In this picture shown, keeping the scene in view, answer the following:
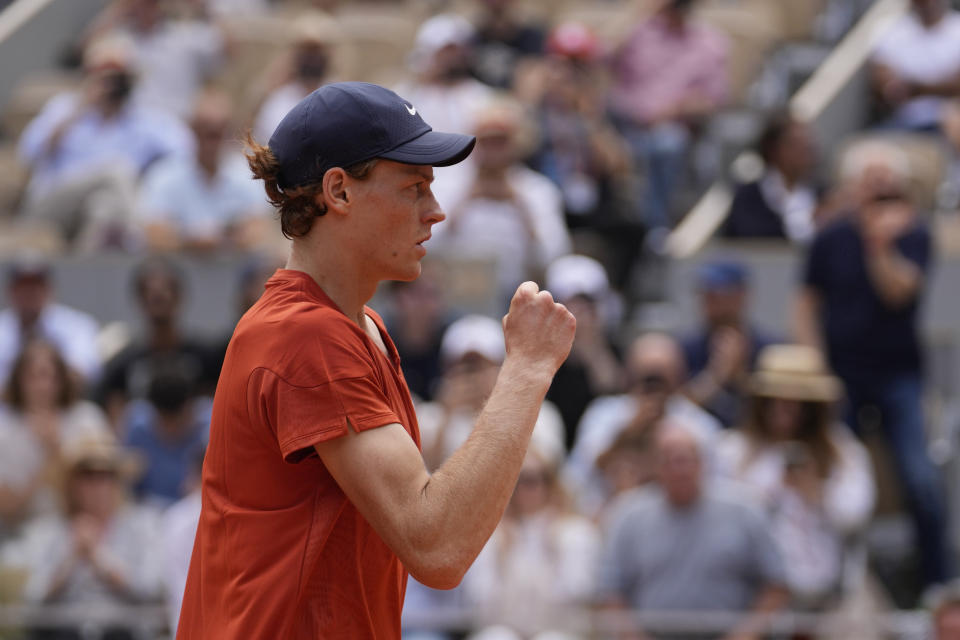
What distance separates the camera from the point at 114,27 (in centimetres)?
1152

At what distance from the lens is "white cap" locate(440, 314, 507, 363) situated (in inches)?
279

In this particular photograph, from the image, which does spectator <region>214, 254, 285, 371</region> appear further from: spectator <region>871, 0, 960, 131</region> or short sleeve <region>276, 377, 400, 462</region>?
short sleeve <region>276, 377, 400, 462</region>

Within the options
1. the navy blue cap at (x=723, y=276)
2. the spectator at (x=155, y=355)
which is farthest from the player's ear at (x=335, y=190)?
the navy blue cap at (x=723, y=276)

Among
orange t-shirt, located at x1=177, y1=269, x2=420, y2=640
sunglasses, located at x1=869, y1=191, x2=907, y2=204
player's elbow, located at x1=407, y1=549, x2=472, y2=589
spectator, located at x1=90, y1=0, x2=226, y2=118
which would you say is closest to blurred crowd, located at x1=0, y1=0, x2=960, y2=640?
sunglasses, located at x1=869, y1=191, x2=907, y2=204

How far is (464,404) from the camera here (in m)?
6.93

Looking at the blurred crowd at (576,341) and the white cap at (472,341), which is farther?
the white cap at (472,341)

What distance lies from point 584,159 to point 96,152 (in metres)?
2.97

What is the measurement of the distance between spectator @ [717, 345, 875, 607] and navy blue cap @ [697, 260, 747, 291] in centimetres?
60

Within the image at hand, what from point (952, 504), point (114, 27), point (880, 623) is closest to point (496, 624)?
point (880, 623)

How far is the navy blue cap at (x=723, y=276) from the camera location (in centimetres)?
772

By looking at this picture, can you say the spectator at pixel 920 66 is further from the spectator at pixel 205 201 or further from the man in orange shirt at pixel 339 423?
the man in orange shirt at pixel 339 423

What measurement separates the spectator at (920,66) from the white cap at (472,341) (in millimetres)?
3654

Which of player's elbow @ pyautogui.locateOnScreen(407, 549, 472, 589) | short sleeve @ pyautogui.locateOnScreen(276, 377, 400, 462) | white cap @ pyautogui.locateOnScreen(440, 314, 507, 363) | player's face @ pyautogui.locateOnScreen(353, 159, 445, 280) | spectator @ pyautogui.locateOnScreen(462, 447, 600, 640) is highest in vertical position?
player's face @ pyautogui.locateOnScreen(353, 159, 445, 280)

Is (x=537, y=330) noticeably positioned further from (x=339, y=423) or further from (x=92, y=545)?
(x=92, y=545)
